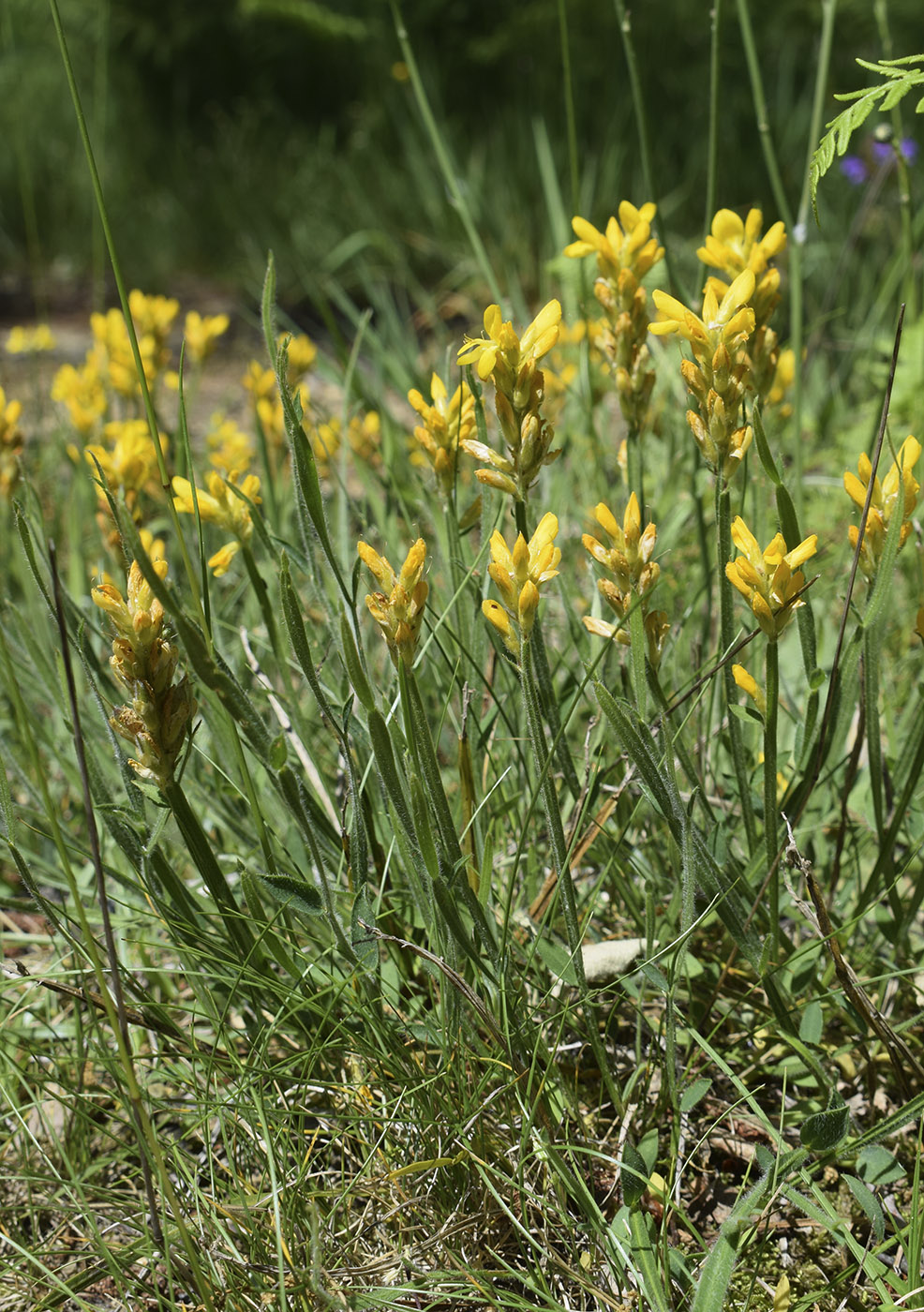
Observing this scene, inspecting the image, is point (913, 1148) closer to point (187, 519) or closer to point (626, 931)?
point (626, 931)

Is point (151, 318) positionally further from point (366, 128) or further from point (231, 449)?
point (366, 128)

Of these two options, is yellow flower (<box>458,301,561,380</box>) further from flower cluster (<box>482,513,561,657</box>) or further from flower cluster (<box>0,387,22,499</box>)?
flower cluster (<box>0,387,22,499</box>)

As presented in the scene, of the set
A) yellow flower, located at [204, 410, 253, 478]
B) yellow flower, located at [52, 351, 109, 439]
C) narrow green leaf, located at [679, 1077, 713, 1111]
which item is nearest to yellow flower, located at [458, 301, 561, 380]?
narrow green leaf, located at [679, 1077, 713, 1111]

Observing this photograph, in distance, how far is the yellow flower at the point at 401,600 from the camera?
789mm

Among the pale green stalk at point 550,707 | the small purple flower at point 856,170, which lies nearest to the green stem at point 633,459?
the pale green stalk at point 550,707

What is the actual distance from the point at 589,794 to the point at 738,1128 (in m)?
0.43

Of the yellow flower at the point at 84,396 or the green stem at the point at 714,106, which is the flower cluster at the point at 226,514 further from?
the yellow flower at the point at 84,396

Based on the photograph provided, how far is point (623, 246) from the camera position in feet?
3.56

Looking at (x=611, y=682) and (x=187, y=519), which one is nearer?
(x=611, y=682)

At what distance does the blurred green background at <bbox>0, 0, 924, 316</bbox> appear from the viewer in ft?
16.3

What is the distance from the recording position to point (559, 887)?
856 millimetres

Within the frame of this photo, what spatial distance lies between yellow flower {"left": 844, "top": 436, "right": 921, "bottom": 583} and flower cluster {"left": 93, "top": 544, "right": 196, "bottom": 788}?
0.60m

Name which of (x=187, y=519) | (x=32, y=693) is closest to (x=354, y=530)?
(x=187, y=519)

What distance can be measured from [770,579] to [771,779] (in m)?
0.20
